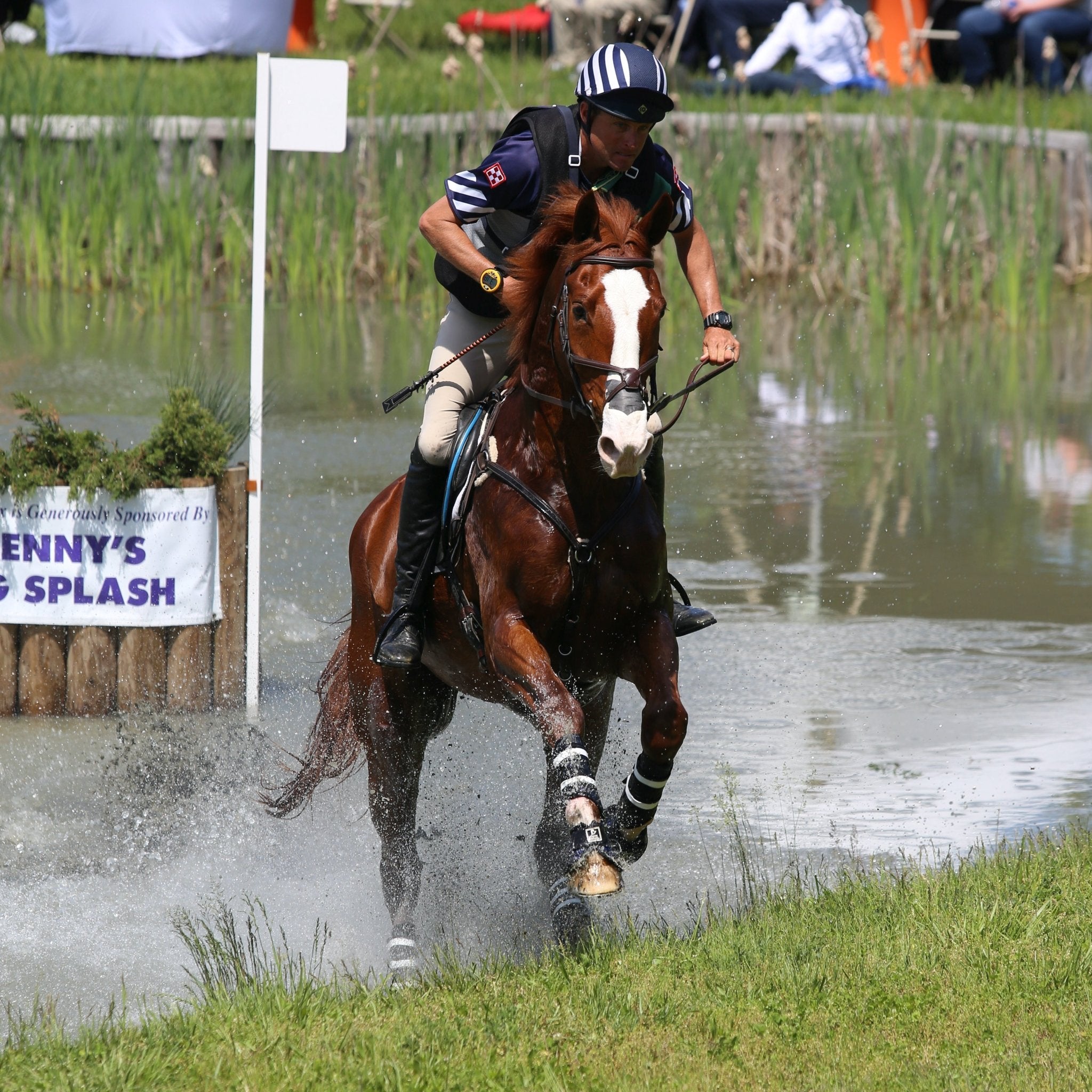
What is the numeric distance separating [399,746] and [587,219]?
2143 mm

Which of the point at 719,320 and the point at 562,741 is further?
the point at 719,320

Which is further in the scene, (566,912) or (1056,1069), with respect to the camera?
(566,912)

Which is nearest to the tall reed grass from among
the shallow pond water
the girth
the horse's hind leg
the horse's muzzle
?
the shallow pond water

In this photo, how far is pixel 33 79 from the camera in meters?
14.7

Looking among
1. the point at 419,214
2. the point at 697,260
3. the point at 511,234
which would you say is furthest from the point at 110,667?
the point at 419,214

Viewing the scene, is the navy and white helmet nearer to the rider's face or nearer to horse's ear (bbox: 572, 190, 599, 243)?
the rider's face

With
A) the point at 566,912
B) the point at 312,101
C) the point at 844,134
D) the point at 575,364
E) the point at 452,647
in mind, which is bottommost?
the point at 566,912

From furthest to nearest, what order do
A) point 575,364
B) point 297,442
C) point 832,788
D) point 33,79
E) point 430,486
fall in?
point 33,79 < point 297,442 < point 832,788 < point 430,486 < point 575,364

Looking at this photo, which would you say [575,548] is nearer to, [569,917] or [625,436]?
[625,436]

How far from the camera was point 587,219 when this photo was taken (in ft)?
14.9

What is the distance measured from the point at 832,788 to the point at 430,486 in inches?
78.8

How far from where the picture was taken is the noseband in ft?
14.0

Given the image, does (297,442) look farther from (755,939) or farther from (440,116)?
(755,939)

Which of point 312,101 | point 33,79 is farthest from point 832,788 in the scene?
point 33,79
